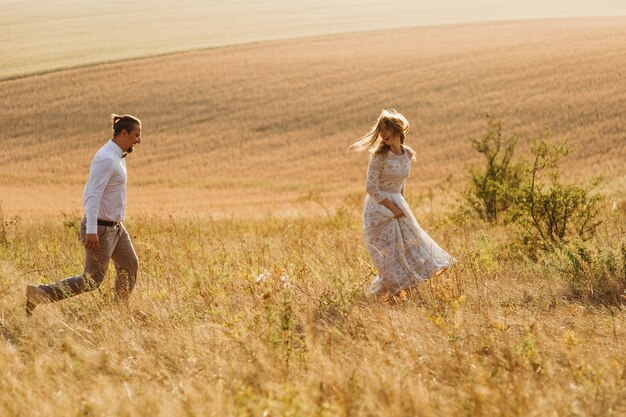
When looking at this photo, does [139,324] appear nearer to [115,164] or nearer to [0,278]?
[115,164]

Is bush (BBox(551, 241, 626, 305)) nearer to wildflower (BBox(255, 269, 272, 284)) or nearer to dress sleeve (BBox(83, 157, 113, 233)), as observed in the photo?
wildflower (BBox(255, 269, 272, 284))

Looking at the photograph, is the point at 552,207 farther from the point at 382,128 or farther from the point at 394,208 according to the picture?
the point at 382,128

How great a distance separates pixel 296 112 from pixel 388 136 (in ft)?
101

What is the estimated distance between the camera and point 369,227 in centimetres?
654

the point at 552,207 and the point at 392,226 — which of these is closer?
the point at 392,226

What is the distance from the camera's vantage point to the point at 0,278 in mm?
7234

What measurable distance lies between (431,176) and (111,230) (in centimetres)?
2065

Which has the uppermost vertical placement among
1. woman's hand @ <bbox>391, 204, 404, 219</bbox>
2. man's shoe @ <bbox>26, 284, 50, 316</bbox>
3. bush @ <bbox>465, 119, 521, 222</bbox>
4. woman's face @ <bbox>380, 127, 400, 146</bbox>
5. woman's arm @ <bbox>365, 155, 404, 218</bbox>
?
woman's face @ <bbox>380, 127, 400, 146</bbox>

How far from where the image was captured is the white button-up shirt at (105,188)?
19.5 ft

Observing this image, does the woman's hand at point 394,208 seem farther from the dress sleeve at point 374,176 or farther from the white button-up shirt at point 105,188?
the white button-up shirt at point 105,188

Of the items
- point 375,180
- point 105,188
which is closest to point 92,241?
point 105,188

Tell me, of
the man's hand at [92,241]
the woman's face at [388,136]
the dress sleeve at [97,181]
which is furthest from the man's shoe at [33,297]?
the woman's face at [388,136]

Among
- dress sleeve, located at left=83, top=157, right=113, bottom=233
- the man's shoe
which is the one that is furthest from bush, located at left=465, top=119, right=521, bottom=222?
the man's shoe

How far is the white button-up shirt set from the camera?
19.5 feet
